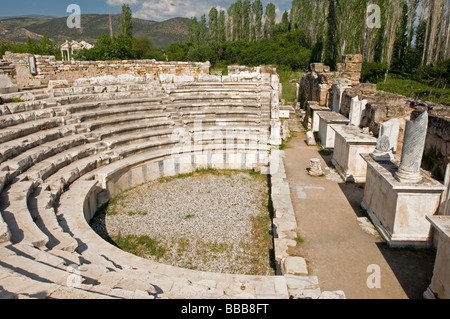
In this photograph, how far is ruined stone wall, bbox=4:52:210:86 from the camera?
1441cm

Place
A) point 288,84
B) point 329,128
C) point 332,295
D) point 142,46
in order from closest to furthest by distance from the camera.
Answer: point 332,295
point 329,128
point 288,84
point 142,46

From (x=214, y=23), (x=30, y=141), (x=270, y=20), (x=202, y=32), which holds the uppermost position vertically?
(x=270, y=20)

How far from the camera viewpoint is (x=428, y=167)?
23.9 ft

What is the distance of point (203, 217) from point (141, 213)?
1426mm

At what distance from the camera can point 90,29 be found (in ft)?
316

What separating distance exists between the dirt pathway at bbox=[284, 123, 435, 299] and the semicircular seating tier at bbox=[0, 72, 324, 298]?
77 cm

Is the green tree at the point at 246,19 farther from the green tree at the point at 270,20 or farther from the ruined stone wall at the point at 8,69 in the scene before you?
the ruined stone wall at the point at 8,69

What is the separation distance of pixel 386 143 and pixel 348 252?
2.57m

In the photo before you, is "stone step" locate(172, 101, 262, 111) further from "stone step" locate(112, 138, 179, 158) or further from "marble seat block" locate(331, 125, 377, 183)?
"marble seat block" locate(331, 125, 377, 183)

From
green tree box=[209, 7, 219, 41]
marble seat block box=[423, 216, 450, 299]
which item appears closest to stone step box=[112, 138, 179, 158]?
marble seat block box=[423, 216, 450, 299]

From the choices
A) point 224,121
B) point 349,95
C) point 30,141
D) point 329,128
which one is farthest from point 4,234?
point 349,95

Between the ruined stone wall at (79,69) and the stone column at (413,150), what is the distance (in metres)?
11.3

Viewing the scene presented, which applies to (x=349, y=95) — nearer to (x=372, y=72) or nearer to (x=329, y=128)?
(x=329, y=128)
